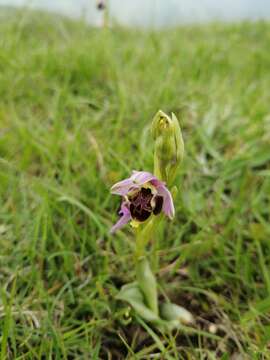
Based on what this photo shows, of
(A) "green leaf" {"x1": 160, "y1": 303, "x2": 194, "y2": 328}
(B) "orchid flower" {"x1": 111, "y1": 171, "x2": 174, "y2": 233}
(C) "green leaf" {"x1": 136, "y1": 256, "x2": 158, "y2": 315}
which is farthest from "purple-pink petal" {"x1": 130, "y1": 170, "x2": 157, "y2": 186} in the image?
(A) "green leaf" {"x1": 160, "y1": 303, "x2": 194, "y2": 328}

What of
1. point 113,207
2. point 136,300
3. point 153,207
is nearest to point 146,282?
point 136,300

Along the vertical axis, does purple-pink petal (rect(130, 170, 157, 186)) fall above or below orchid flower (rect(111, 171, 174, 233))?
above

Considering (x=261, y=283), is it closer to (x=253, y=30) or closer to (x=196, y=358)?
(x=196, y=358)

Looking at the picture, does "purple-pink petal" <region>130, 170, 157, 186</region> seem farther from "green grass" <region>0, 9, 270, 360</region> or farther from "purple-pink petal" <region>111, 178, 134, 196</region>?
"green grass" <region>0, 9, 270, 360</region>

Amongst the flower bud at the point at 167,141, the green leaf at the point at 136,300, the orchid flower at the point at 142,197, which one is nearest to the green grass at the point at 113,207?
the green leaf at the point at 136,300

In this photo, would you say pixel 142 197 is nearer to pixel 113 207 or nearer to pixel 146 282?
pixel 146 282

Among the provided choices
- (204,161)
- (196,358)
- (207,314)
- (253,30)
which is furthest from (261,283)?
(253,30)
